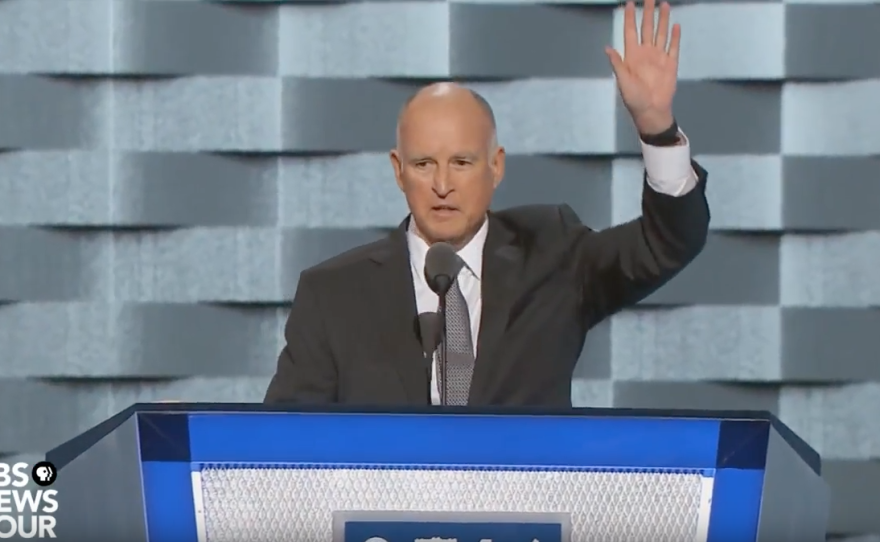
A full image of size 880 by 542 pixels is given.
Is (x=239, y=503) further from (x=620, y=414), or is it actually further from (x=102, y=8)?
(x=102, y=8)

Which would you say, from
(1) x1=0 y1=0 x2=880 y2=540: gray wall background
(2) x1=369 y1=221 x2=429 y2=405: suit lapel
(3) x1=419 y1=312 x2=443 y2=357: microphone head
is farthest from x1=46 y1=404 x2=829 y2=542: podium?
(1) x1=0 y1=0 x2=880 y2=540: gray wall background

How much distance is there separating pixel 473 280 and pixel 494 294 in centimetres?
4

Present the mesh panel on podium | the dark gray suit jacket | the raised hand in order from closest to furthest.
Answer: the mesh panel on podium < the raised hand < the dark gray suit jacket

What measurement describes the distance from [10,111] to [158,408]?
137 centimetres

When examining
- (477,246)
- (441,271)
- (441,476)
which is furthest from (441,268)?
(477,246)

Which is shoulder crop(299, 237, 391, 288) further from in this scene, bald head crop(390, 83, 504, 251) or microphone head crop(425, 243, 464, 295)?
microphone head crop(425, 243, 464, 295)

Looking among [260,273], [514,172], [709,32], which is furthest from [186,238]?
[709,32]

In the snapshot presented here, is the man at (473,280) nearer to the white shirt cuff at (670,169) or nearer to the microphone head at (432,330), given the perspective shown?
the white shirt cuff at (670,169)

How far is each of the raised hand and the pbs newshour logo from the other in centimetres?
65

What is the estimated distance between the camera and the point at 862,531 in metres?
2.09

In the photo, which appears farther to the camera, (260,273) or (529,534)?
(260,273)

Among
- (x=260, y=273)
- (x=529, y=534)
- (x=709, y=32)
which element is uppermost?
(x=709, y=32)

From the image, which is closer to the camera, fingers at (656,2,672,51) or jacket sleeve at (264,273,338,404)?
fingers at (656,2,672,51)

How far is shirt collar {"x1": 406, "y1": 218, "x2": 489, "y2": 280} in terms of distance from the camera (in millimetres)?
1456
